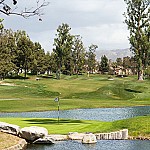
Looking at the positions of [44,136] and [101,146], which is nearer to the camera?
[101,146]

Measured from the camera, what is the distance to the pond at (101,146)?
23.9 meters

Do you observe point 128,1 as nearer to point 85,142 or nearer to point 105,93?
point 105,93

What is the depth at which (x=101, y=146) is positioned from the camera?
80.4ft

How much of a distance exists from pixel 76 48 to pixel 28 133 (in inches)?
4876

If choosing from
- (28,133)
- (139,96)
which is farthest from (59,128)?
(139,96)

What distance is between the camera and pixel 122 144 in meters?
25.1

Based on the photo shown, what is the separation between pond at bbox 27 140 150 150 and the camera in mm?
23938

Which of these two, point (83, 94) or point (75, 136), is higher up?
point (75, 136)

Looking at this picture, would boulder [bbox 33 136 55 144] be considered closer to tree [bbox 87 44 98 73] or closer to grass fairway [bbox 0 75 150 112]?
grass fairway [bbox 0 75 150 112]

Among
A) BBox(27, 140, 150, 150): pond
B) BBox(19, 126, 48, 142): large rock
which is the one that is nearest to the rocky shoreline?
BBox(19, 126, 48, 142): large rock

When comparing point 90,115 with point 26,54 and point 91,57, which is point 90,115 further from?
point 91,57

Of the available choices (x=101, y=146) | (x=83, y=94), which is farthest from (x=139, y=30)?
(x=101, y=146)

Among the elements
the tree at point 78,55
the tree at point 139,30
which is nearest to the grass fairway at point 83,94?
the tree at point 139,30

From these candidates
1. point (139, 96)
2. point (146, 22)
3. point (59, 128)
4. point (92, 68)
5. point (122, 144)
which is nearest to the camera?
point (122, 144)
